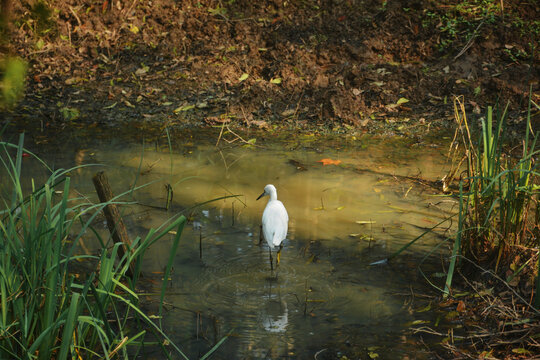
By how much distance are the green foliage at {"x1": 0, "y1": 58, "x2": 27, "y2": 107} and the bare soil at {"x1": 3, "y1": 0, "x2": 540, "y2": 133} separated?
6777 millimetres

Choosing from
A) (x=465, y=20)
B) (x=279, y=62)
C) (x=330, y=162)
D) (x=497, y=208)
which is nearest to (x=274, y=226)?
(x=497, y=208)

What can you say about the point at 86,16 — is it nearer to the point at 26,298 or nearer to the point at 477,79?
the point at 477,79

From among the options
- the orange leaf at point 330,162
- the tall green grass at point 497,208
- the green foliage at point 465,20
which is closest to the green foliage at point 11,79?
the tall green grass at point 497,208

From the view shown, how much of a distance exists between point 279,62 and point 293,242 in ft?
16.6

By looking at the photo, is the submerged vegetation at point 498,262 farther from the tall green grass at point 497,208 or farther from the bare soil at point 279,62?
the bare soil at point 279,62

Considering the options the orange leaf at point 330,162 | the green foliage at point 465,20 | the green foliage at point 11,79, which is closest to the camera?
the green foliage at point 11,79

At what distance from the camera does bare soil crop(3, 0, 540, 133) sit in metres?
8.46

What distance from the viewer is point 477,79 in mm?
8594

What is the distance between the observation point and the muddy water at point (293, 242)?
3.60 metres

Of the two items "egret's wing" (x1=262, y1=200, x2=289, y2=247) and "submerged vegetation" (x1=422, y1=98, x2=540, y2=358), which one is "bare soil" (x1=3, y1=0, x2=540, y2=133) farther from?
"submerged vegetation" (x1=422, y1=98, x2=540, y2=358)

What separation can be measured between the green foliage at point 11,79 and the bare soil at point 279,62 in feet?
22.2

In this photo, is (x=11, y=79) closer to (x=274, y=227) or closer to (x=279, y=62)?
(x=274, y=227)

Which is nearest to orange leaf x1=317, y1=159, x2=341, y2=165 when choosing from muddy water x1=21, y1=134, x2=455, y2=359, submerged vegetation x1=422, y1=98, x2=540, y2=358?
muddy water x1=21, y1=134, x2=455, y2=359

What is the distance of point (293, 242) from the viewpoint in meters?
4.93
